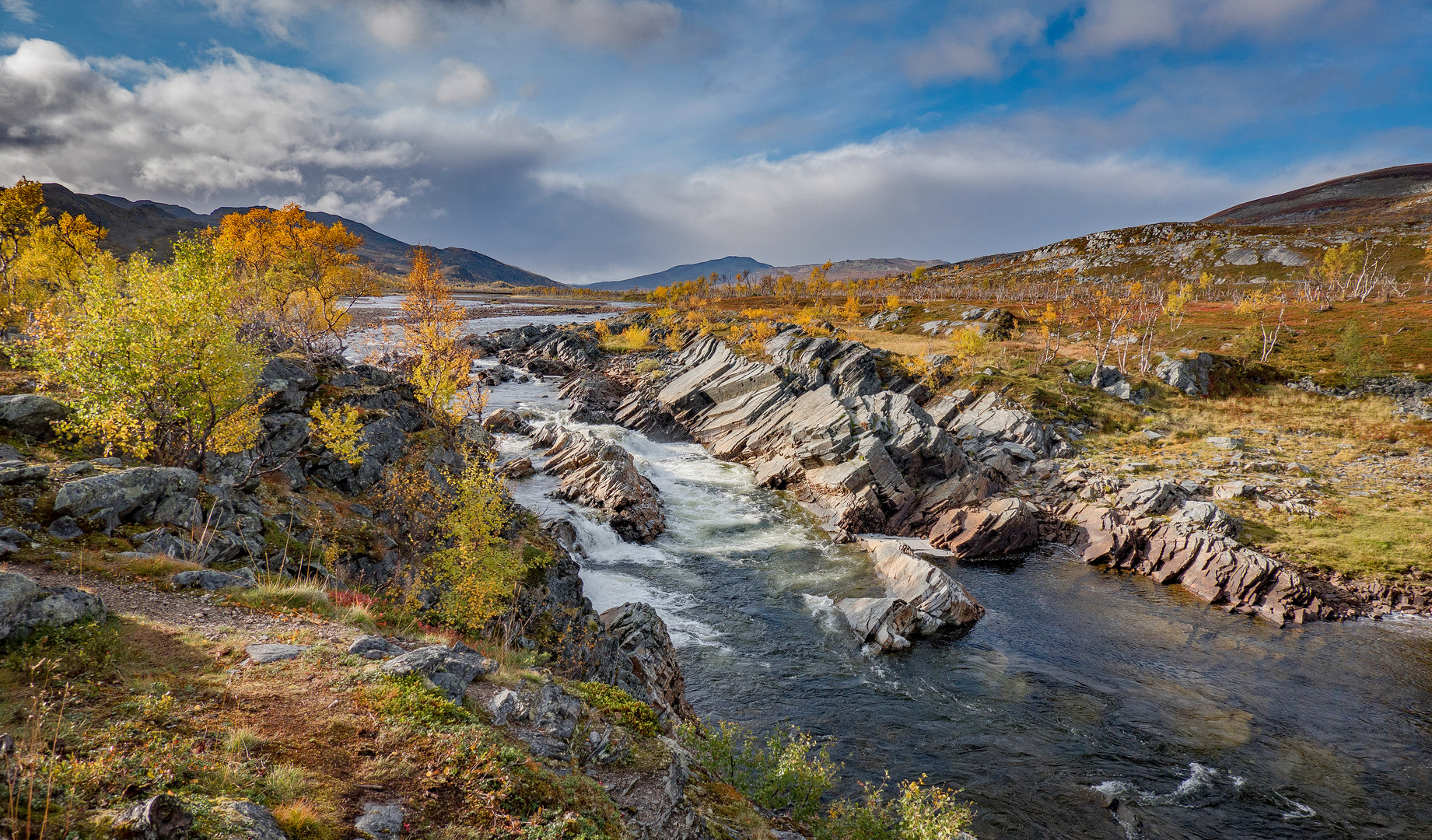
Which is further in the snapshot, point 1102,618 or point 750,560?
point 750,560

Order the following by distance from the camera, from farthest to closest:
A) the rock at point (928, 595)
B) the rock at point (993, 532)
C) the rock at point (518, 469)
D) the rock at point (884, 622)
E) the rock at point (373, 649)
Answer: the rock at point (518, 469) < the rock at point (993, 532) < the rock at point (928, 595) < the rock at point (884, 622) < the rock at point (373, 649)

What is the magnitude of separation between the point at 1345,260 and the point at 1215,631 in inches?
6796

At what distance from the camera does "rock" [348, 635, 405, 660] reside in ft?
44.0

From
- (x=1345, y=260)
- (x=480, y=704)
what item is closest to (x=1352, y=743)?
(x=480, y=704)

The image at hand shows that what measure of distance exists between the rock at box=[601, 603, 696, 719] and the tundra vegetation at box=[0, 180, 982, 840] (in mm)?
2895

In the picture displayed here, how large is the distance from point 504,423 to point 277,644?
191ft

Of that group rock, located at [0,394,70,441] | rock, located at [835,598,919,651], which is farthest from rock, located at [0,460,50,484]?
rock, located at [835,598,919,651]

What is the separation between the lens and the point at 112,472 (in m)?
18.9

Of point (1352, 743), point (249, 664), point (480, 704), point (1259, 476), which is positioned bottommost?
point (1352, 743)

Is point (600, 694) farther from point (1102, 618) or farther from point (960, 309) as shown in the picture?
point (960, 309)

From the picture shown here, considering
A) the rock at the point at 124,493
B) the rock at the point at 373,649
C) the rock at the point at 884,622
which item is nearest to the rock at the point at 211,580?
the rock at the point at 124,493

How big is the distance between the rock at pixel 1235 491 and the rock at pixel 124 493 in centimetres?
6798

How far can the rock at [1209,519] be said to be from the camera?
133 feet

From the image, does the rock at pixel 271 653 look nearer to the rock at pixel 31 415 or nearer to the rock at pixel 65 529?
the rock at pixel 65 529
